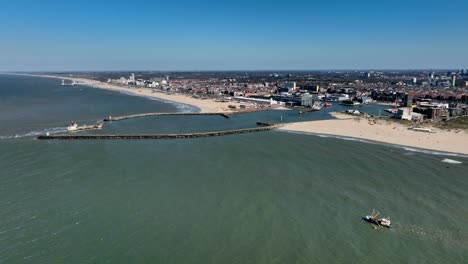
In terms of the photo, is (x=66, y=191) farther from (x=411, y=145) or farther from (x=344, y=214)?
(x=411, y=145)

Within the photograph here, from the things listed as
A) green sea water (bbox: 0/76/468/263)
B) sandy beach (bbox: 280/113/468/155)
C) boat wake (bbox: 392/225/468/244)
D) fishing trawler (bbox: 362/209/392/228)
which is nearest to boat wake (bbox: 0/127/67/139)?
green sea water (bbox: 0/76/468/263)

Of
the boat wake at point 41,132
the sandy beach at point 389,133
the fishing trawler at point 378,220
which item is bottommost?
the fishing trawler at point 378,220

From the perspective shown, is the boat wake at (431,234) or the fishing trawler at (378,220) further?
the fishing trawler at (378,220)

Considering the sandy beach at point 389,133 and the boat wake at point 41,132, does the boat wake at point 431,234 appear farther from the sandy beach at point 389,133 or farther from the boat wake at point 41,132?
the boat wake at point 41,132

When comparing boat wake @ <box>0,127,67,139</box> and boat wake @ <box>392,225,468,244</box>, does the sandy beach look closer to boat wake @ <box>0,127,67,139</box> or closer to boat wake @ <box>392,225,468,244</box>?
boat wake @ <box>392,225,468,244</box>

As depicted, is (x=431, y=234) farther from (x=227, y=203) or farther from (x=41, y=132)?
Result: (x=41, y=132)

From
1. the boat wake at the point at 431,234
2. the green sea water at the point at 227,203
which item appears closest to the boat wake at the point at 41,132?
the green sea water at the point at 227,203

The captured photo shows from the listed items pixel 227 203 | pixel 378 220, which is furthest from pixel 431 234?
pixel 227 203
